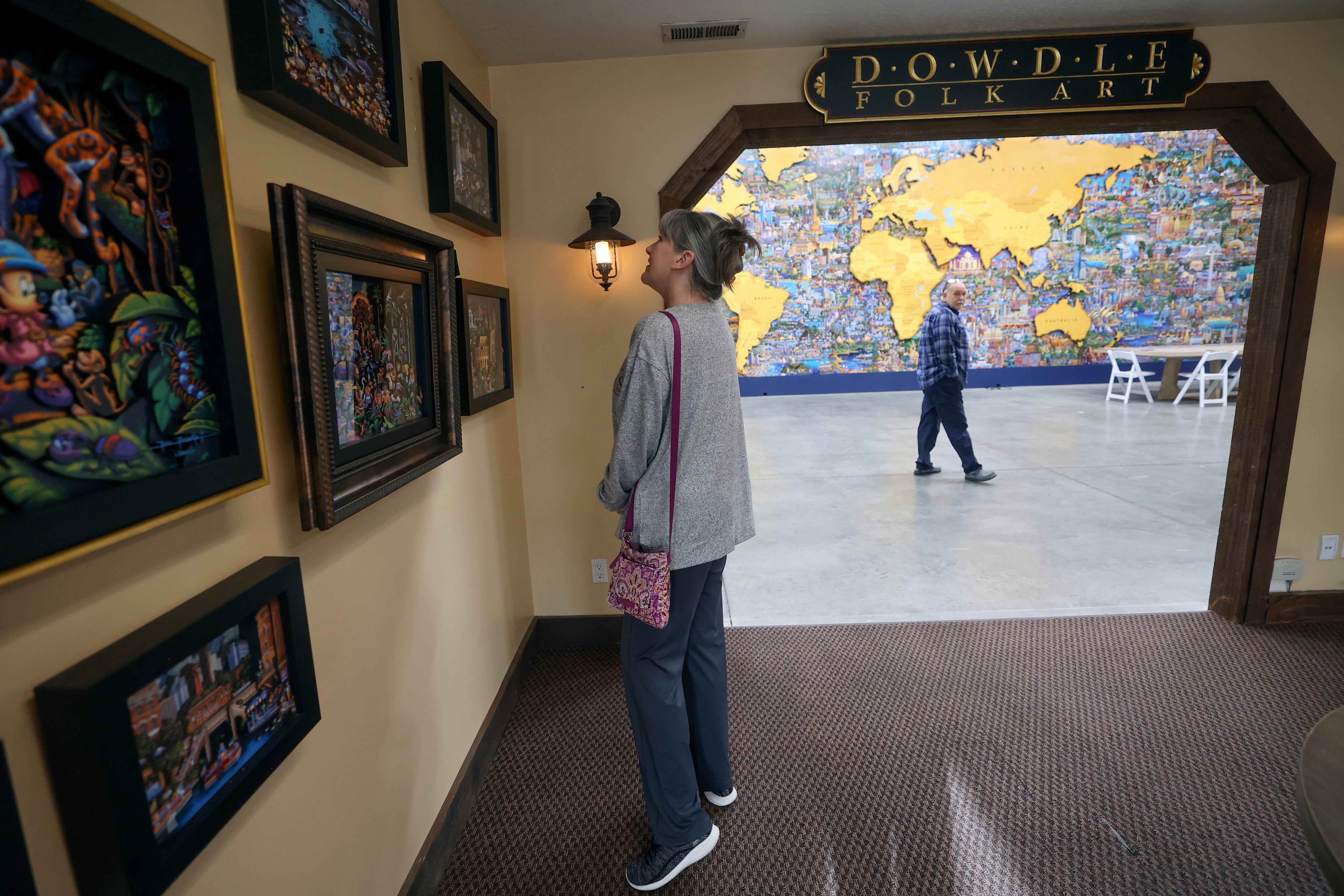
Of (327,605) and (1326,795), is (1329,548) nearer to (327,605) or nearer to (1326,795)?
(1326,795)

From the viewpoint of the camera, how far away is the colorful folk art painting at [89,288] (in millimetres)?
644

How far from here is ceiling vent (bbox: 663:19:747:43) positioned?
91.7 inches

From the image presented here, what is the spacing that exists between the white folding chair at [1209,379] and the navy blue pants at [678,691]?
9.85 m

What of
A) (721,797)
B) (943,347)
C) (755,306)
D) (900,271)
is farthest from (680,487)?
(900,271)

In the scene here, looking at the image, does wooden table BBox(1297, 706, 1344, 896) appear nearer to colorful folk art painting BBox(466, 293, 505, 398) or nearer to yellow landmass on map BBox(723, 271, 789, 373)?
colorful folk art painting BBox(466, 293, 505, 398)

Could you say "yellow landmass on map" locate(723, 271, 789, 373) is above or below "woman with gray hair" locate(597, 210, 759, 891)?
above

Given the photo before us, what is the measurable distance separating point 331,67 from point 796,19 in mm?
1696

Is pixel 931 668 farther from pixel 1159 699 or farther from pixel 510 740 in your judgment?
pixel 510 740

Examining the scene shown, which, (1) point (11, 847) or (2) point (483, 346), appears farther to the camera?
(2) point (483, 346)

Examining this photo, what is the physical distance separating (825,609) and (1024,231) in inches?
342

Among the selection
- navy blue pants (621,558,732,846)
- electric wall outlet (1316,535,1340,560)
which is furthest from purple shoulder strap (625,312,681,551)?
electric wall outlet (1316,535,1340,560)

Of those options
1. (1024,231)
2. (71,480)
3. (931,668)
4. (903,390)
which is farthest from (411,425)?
(1024,231)

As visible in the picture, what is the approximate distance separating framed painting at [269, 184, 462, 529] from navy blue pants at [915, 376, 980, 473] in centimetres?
451

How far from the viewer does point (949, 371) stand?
5402mm
